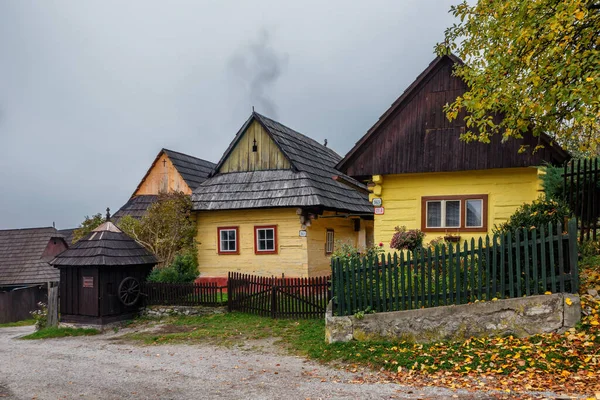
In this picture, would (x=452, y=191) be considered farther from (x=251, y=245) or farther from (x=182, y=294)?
(x=182, y=294)

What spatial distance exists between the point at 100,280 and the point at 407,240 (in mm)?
9106

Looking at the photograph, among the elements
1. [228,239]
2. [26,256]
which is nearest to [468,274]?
[228,239]

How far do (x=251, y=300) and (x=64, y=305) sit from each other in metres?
5.96

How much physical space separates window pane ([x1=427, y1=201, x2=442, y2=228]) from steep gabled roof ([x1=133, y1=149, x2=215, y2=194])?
11.4 metres

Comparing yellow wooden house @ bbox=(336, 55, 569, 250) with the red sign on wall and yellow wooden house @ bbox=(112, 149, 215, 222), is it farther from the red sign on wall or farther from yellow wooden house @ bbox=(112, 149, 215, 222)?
yellow wooden house @ bbox=(112, 149, 215, 222)

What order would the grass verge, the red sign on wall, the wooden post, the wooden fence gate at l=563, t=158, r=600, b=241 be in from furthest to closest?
the wooden post
the red sign on wall
the wooden fence gate at l=563, t=158, r=600, b=241
the grass verge

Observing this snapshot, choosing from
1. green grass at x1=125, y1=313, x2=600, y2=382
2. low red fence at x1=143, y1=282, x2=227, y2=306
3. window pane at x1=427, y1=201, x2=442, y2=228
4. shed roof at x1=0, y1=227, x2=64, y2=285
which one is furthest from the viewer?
shed roof at x1=0, y1=227, x2=64, y2=285

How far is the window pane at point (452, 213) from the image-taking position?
1273 cm

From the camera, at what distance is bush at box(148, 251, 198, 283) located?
49.0 ft

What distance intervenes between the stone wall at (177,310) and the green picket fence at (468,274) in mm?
5615

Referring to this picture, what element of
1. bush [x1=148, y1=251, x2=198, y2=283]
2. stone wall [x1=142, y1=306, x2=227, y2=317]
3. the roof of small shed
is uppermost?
the roof of small shed

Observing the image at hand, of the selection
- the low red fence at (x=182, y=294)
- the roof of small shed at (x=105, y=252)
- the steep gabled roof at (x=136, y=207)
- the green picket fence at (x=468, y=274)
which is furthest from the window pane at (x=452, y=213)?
the steep gabled roof at (x=136, y=207)

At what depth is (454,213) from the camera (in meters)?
12.8

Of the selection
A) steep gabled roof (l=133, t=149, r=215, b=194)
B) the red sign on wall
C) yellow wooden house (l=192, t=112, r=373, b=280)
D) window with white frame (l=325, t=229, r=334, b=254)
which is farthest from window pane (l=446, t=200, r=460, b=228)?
steep gabled roof (l=133, t=149, r=215, b=194)
